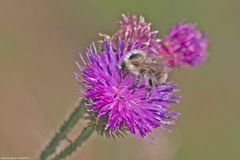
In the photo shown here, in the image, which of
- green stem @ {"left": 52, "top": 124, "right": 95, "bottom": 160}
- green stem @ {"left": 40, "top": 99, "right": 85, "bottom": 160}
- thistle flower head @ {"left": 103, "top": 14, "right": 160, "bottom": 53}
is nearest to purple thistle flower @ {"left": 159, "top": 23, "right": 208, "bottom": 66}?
thistle flower head @ {"left": 103, "top": 14, "right": 160, "bottom": 53}

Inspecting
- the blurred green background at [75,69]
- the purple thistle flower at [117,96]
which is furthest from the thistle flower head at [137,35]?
the blurred green background at [75,69]

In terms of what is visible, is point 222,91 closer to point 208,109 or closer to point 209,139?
point 208,109

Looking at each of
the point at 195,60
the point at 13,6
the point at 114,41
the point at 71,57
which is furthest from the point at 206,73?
the point at 114,41

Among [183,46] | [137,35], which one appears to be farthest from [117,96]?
[183,46]

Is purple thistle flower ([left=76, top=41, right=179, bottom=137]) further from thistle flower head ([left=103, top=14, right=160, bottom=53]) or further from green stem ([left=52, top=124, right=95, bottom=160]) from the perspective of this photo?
green stem ([left=52, top=124, right=95, bottom=160])

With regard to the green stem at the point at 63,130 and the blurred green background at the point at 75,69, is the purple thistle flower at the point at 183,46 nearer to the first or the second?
the green stem at the point at 63,130
